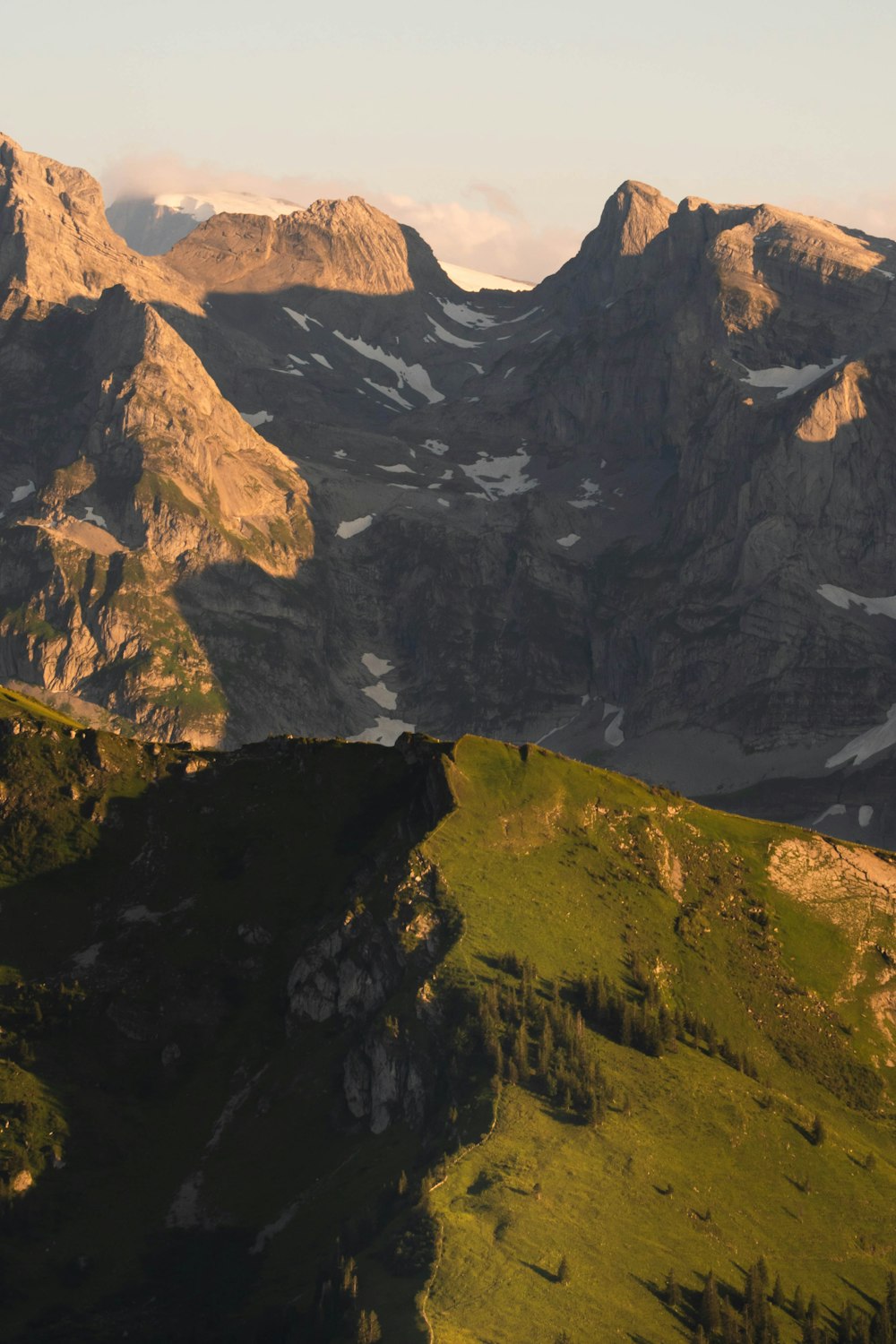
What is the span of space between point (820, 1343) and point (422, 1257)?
38.2m

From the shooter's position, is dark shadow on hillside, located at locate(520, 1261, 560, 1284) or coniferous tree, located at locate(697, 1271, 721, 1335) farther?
dark shadow on hillside, located at locate(520, 1261, 560, 1284)

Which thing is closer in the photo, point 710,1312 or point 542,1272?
point 710,1312

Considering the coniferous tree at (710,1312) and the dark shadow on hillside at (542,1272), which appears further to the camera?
the dark shadow on hillside at (542,1272)

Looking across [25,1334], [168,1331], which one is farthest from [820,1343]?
Answer: [25,1334]

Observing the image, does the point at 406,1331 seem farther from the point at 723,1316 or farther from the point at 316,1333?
the point at 723,1316

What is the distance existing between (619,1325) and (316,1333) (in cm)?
2721

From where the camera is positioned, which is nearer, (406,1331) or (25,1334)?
(406,1331)

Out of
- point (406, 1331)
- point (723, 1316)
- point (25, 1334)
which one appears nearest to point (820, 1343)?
point (723, 1316)

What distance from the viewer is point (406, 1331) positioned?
184 metres

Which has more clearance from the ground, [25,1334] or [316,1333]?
[316,1333]

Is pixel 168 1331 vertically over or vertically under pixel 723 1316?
under

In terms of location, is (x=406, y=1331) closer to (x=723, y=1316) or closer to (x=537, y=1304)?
(x=537, y=1304)

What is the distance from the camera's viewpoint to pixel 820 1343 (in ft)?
655

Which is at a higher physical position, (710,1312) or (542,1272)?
(710,1312)
